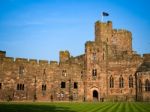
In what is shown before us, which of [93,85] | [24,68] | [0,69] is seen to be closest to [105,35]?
[93,85]

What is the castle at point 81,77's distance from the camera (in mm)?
55406

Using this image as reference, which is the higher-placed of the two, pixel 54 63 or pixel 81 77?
pixel 54 63

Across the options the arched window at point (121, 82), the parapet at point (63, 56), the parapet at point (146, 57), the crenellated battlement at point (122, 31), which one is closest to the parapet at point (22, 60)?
the parapet at point (63, 56)

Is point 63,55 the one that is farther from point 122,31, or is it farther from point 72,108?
point 72,108

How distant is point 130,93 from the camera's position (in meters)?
58.3

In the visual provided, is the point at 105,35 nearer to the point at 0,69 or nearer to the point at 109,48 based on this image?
the point at 109,48

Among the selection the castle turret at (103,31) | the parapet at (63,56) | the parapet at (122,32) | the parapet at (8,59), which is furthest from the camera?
the parapet at (63,56)

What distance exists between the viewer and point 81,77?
203 ft

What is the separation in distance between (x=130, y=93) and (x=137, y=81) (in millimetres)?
3427

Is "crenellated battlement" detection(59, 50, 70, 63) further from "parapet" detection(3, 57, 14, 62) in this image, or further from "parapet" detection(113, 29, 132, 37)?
"parapet" detection(3, 57, 14, 62)

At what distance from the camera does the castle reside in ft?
182

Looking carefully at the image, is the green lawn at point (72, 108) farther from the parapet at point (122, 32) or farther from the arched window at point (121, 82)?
the parapet at point (122, 32)

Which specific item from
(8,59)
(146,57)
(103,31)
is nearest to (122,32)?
(103,31)

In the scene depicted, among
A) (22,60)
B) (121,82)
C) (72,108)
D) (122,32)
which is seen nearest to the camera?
(72,108)
